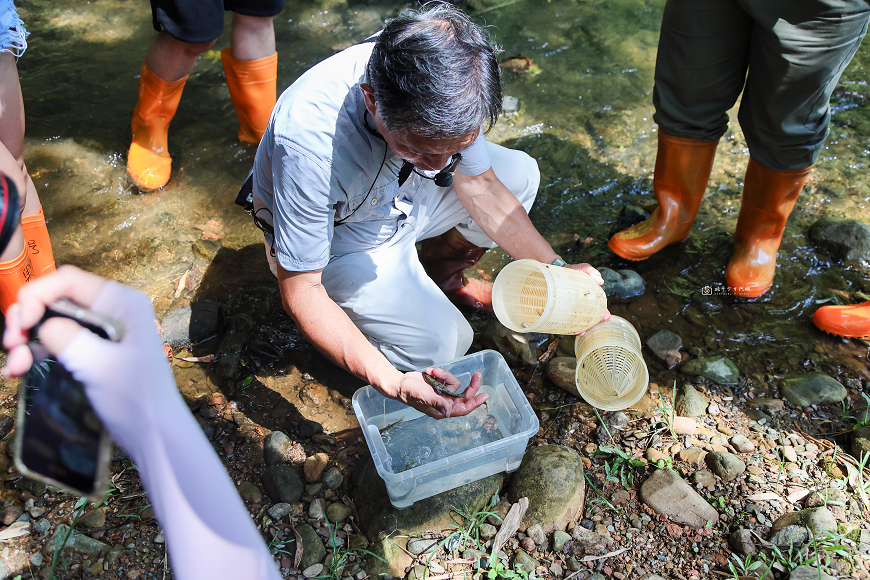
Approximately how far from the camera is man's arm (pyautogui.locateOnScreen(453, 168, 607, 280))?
97.3 inches

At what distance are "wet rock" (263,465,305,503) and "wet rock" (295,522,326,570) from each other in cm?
13

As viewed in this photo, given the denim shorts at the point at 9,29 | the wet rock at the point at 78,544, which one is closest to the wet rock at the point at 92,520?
the wet rock at the point at 78,544

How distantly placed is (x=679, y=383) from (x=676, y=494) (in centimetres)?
61

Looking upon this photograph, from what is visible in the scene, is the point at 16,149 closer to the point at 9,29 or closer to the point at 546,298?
the point at 9,29

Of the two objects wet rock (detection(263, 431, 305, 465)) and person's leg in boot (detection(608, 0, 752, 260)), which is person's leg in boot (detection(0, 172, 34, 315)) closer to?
wet rock (detection(263, 431, 305, 465))

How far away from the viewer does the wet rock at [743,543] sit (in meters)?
2.03

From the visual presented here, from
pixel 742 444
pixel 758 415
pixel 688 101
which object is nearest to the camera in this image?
pixel 742 444

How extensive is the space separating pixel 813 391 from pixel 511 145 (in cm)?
217

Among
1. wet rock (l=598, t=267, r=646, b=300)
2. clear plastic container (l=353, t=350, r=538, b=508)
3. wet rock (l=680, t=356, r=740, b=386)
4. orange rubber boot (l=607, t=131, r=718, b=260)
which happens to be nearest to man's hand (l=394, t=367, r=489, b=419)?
clear plastic container (l=353, t=350, r=538, b=508)

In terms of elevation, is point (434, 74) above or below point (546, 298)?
above

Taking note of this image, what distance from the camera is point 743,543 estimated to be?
6.68 feet

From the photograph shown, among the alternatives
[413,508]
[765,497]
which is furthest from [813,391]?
[413,508]

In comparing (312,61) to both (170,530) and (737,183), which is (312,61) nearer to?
(737,183)

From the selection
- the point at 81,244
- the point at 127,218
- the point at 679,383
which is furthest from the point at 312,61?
the point at 679,383
